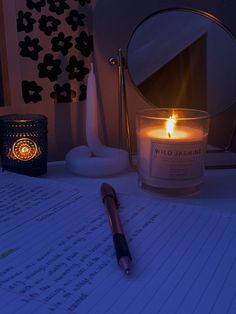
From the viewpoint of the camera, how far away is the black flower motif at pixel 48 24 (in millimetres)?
679

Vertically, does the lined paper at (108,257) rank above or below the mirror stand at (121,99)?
below

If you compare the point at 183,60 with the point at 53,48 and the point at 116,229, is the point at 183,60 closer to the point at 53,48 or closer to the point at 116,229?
the point at 53,48

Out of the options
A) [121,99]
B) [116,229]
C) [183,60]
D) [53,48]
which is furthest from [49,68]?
[116,229]

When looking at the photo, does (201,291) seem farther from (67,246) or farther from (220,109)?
(220,109)

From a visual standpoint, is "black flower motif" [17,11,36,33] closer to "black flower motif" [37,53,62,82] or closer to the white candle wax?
"black flower motif" [37,53,62,82]

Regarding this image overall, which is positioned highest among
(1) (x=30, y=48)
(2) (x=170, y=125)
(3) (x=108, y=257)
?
(1) (x=30, y=48)

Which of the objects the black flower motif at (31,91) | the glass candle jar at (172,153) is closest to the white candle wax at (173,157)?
the glass candle jar at (172,153)

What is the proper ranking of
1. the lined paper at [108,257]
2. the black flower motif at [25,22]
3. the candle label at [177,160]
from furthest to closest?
the black flower motif at [25,22]
the candle label at [177,160]
the lined paper at [108,257]

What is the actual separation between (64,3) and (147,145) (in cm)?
31

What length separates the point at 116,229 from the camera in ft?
1.40

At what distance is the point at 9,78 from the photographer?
673 millimetres

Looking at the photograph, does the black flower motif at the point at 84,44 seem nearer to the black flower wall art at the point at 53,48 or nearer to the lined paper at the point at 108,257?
the black flower wall art at the point at 53,48

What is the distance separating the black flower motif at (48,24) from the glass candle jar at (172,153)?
24 cm

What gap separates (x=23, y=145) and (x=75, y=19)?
9.6 inches
